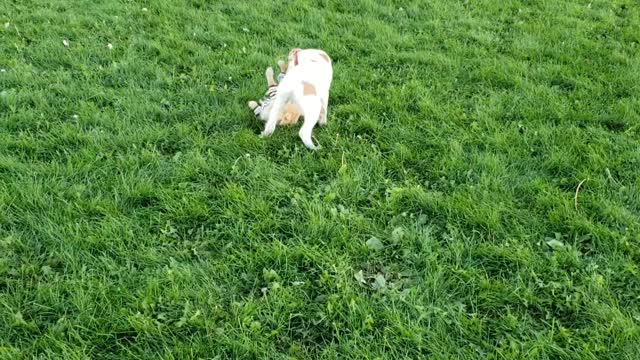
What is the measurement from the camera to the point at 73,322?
2762 mm

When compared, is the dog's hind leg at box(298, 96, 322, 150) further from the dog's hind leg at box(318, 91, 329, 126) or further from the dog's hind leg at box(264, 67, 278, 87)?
the dog's hind leg at box(264, 67, 278, 87)

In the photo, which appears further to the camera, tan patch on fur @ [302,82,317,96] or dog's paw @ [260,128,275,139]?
dog's paw @ [260,128,275,139]

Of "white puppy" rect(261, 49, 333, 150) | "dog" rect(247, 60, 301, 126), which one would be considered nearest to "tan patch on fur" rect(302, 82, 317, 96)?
"white puppy" rect(261, 49, 333, 150)

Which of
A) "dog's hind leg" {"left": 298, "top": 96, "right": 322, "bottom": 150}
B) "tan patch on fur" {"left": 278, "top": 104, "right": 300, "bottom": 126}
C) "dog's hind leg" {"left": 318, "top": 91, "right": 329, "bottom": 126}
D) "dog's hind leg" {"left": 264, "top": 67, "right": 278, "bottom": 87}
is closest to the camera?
"dog's hind leg" {"left": 298, "top": 96, "right": 322, "bottom": 150}

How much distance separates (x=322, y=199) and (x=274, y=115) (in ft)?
2.85

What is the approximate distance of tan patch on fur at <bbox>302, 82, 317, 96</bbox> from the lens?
4.15m

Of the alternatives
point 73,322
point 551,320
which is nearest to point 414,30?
point 551,320

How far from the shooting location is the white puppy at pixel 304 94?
4.14 metres

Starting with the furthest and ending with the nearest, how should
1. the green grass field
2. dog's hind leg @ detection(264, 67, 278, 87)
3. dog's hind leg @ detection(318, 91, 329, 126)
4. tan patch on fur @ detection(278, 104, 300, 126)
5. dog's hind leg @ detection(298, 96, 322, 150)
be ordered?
dog's hind leg @ detection(264, 67, 278, 87), dog's hind leg @ detection(318, 91, 329, 126), tan patch on fur @ detection(278, 104, 300, 126), dog's hind leg @ detection(298, 96, 322, 150), the green grass field

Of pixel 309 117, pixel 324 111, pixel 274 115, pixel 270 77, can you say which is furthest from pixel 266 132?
pixel 270 77

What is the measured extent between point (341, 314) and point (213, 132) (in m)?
2.04

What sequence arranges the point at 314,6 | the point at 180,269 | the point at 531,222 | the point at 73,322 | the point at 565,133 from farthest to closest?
the point at 314,6 < the point at 565,133 < the point at 531,222 < the point at 180,269 < the point at 73,322

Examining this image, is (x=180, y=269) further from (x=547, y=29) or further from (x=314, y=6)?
(x=547, y=29)

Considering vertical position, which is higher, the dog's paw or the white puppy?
the white puppy
